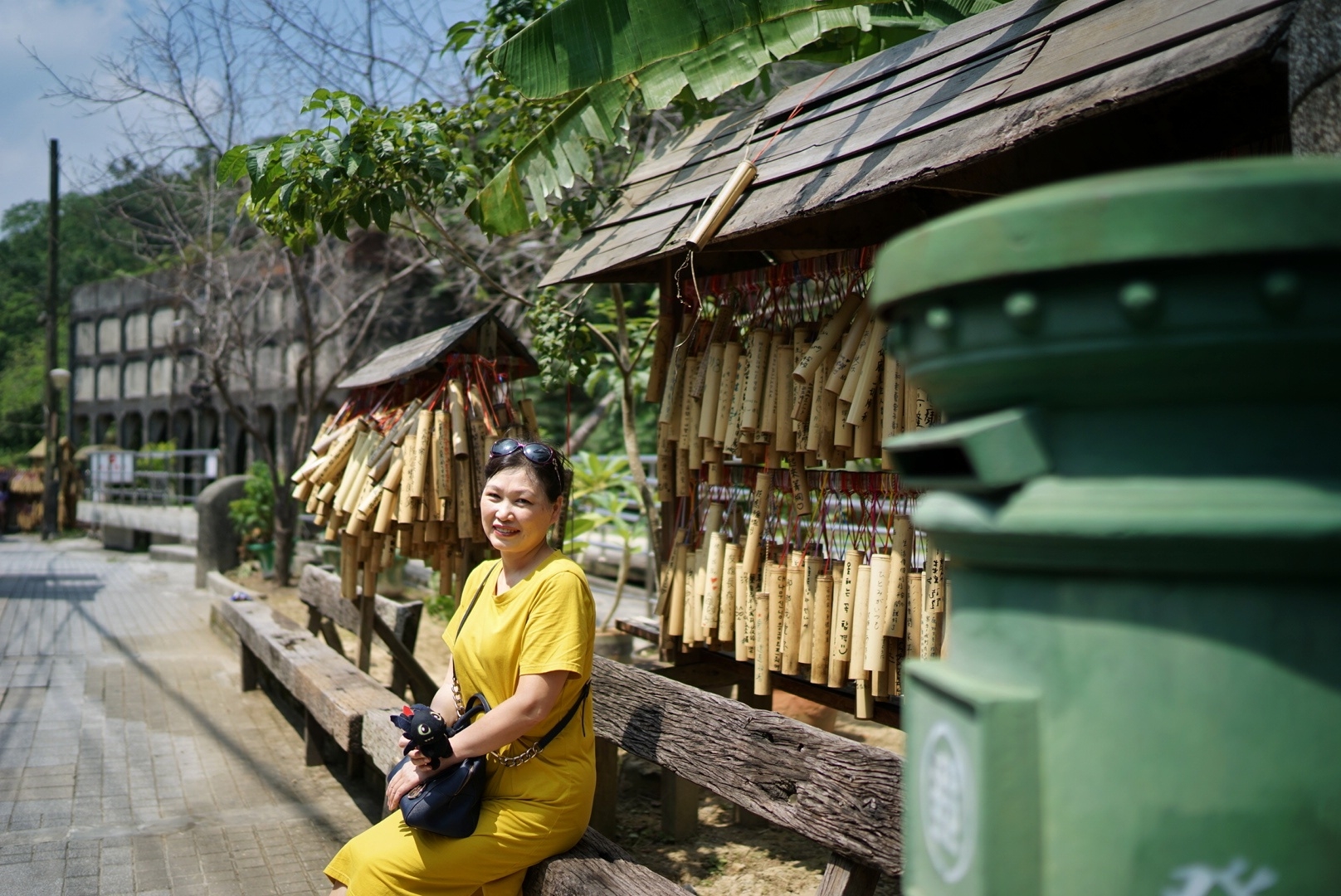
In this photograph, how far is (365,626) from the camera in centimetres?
611

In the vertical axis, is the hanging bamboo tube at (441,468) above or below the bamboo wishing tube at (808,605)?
above

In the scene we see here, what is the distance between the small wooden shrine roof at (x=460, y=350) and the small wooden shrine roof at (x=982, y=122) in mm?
659

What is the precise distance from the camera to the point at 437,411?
4859 millimetres

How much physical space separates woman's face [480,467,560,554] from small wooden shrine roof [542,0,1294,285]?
115 cm

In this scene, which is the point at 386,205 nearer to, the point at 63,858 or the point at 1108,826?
the point at 63,858

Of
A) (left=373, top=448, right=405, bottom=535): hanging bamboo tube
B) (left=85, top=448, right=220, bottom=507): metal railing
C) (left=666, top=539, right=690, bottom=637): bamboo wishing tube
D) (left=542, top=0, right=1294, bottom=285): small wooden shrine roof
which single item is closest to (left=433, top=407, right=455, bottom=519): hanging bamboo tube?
(left=373, top=448, right=405, bottom=535): hanging bamboo tube

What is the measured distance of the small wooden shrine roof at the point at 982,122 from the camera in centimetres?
252

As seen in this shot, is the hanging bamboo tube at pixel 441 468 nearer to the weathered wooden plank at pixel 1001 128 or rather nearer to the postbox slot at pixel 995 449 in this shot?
the weathered wooden plank at pixel 1001 128

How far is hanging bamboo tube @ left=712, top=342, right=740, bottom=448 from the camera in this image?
13.5 ft

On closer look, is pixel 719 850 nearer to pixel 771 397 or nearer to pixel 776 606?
pixel 776 606

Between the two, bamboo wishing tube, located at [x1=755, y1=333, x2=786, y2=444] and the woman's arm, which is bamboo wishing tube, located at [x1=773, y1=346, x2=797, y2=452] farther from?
the woman's arm

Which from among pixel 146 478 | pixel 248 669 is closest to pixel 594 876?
pixel 248 669

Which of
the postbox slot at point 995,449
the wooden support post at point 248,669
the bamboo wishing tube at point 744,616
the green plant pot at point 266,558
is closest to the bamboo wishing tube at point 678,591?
the bamboo wishing tube at point 744,616

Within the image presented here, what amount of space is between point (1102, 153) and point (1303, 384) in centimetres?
266
